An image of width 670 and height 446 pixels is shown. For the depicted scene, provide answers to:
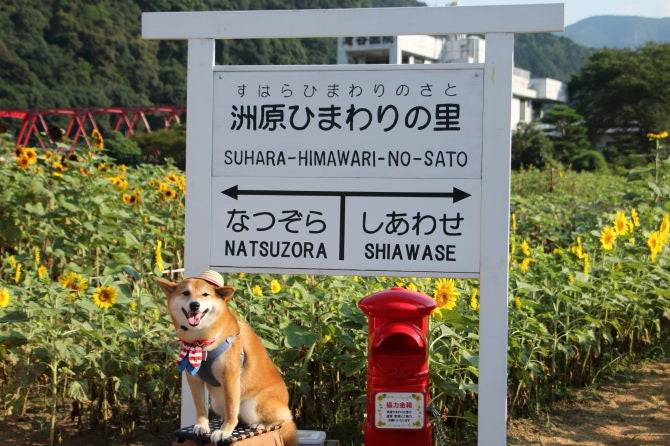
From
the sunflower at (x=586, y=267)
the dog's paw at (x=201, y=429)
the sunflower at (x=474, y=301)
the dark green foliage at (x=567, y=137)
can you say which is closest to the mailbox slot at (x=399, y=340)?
the dog's paw at (x=201, y=429)

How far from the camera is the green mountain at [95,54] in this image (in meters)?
47.0

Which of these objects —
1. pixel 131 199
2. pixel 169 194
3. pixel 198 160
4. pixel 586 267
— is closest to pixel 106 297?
pixel 198 160

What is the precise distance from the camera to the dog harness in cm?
279

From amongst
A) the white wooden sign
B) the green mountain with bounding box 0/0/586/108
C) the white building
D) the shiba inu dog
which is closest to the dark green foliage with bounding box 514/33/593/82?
the white building

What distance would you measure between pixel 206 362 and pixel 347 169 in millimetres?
815

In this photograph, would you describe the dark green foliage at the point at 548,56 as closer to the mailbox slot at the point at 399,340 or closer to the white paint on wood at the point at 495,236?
the white paint on wood at the point at 495,236

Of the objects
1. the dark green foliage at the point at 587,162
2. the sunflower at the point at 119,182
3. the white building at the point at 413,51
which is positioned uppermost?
the white building at the point at 413,51

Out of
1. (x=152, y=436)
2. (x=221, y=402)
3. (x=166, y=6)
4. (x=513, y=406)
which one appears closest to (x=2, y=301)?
(x=152, y=436)

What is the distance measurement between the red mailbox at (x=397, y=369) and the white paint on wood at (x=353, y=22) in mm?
906

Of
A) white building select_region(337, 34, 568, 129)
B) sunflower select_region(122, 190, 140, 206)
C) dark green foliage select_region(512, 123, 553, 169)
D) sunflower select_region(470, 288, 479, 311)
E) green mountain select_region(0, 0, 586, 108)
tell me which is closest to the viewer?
sunflower select_region(470, 288, 479, 311)

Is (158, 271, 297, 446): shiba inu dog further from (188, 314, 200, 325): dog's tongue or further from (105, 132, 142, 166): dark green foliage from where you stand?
(105, 132, 142, 166): dark green foliage

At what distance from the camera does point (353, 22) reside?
3139 millimetres

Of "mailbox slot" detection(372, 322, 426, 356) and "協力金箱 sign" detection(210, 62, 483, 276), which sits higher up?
"協力金箱 sign" detection(210, 62, 483, 276)

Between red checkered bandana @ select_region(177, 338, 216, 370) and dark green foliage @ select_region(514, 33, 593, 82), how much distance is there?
10127 centimetres
